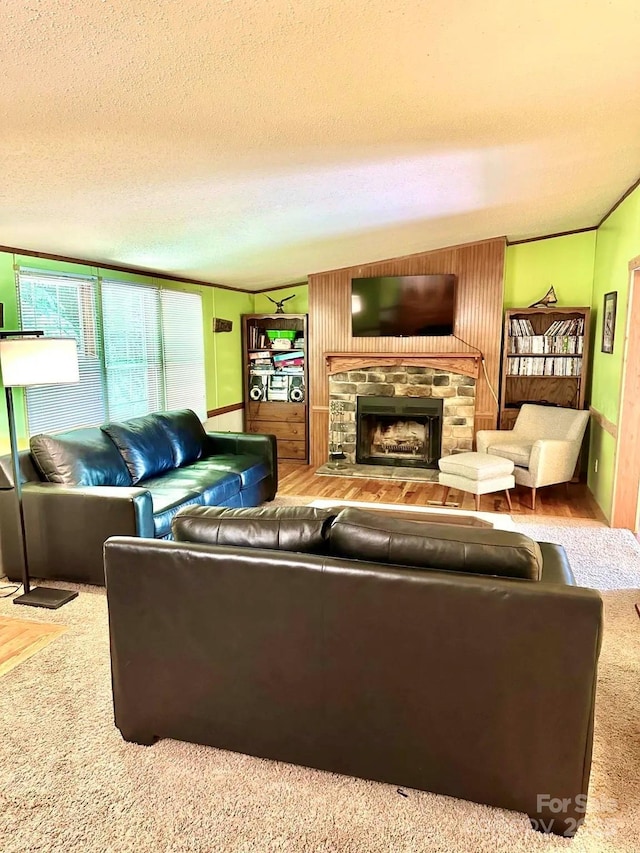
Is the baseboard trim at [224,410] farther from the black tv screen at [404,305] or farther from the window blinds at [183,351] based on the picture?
the black tv screen at [404,305]

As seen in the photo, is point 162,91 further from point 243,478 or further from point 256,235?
point 243,478

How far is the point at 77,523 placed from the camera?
11.1 ft

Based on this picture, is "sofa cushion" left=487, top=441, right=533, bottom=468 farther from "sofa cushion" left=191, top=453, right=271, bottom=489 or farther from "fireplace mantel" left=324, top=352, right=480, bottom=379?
"sofa cushion" left=191, top=453, right=271, bottom=489

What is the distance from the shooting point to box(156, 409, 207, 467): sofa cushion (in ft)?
15.5

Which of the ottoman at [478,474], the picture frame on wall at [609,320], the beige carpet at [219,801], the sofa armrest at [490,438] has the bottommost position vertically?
the beige carpet at [219,801]

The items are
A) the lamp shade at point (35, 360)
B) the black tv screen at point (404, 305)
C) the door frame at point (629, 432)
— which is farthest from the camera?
the black tv screen at point (404, 305)

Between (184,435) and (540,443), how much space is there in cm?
308

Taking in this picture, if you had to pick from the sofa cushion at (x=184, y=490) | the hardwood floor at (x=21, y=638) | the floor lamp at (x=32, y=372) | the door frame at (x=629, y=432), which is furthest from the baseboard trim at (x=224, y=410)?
the door frame at (x=629, y=432)

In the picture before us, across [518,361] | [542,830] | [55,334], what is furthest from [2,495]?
[518,361]

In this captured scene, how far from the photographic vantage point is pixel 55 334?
4.26 meters

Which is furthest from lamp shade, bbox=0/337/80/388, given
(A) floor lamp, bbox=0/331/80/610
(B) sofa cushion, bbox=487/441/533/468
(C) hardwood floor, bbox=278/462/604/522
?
(B) sofa cushion, bbox=487/441/533/468

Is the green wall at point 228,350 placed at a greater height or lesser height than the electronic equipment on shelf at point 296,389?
greater

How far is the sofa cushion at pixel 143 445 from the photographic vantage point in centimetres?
414

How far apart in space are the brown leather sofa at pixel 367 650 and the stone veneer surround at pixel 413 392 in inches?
173
